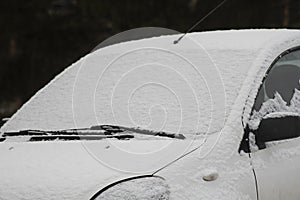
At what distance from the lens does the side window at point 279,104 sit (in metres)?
3.26

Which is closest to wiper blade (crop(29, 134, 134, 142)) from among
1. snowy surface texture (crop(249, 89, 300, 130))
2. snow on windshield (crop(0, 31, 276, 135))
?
snow on windshield (crop(0, 31, 276, 135))

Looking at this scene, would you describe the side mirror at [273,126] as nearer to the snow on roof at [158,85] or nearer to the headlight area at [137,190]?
the snow on roof at [158,85]

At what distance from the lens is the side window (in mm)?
3256

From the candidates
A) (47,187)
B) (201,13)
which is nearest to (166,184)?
(47,187)

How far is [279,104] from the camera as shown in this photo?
3.61m

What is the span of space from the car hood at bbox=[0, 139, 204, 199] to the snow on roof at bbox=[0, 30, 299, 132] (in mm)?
291

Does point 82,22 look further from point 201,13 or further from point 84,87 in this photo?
point 84,87

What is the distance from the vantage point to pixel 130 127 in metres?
3.44

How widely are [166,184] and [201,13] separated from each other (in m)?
8.25

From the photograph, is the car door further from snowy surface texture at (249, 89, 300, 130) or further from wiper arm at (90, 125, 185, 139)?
wiper arm at (90, 125, 185, 139)

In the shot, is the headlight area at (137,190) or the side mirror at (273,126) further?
the side mirror at (273,126)

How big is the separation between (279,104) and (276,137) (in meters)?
0.34

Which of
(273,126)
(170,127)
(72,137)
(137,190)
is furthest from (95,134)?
(273,126)

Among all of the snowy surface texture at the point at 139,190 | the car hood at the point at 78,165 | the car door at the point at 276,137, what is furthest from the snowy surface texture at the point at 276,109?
the snowy surface texture at the point at 139,190
